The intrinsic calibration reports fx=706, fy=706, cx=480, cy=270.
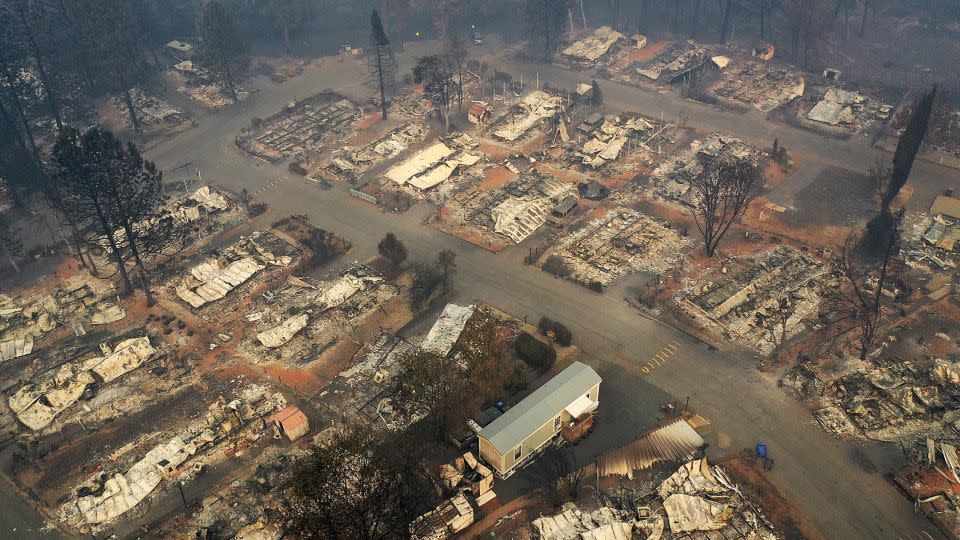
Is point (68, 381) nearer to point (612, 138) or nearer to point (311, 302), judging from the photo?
point (311, 302)

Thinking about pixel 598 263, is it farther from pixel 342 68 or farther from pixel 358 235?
pixel 342 68

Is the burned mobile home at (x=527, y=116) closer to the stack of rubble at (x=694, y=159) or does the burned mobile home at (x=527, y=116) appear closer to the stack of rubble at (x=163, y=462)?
the stack of rubble at (x=694, y=159)

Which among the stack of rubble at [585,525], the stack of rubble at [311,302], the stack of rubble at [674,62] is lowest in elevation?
the stack of rubble at [585,525]

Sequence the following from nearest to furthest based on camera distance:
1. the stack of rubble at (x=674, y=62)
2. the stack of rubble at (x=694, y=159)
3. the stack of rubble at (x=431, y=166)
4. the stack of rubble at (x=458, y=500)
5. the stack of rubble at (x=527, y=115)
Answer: the stack of rubble at (x=458, y=500)
the stack of rubble at (x=694, y=159)
the stack of rubble at (x=431, y=166)
the stack of rubble at (x=527, y=115)
the stack of rubble at (x=674, y=62)

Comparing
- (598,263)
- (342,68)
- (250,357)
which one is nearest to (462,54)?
(342,68)

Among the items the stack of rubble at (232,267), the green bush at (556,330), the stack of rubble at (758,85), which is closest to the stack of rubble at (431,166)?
the stack of rubble at (232,267)

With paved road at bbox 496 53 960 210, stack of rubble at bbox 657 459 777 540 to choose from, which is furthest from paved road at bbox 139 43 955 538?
stack of rubble at bbox 657 459 777 540

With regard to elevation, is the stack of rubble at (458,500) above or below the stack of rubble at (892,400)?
above

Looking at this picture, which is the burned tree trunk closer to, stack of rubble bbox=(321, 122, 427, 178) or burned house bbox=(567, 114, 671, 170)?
stack of rubble bbox=(321, 122, 427, 178)

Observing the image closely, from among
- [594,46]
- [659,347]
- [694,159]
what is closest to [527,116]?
[694,159]
